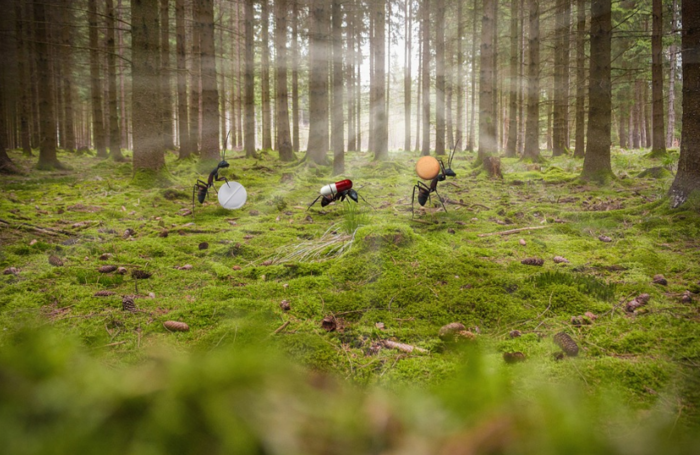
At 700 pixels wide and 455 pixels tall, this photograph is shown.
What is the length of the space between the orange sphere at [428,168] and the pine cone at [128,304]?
365 centimetres

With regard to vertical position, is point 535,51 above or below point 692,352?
above

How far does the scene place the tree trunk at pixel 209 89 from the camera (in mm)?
11953

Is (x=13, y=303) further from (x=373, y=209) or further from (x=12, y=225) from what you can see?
(x=373, y=209)

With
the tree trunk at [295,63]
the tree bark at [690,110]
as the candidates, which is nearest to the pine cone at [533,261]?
the tree bark at [690,110]

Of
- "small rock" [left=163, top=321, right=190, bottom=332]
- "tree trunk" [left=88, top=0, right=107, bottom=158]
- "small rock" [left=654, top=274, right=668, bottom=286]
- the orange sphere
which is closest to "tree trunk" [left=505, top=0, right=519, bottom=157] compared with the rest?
the orange sphere

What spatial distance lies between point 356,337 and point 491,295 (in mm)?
1168

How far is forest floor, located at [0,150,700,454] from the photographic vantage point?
334 mm

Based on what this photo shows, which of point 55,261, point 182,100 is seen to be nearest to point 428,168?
point 55,261

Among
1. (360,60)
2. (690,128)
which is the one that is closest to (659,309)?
(690,128)

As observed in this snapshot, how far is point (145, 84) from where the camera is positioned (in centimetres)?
866

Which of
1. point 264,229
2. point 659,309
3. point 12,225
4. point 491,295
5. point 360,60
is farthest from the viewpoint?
point 360,60

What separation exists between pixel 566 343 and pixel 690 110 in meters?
4.78

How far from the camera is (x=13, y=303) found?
107 inches

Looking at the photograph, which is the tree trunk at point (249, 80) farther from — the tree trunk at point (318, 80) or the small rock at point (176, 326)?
the small rock at point (176, 326)
